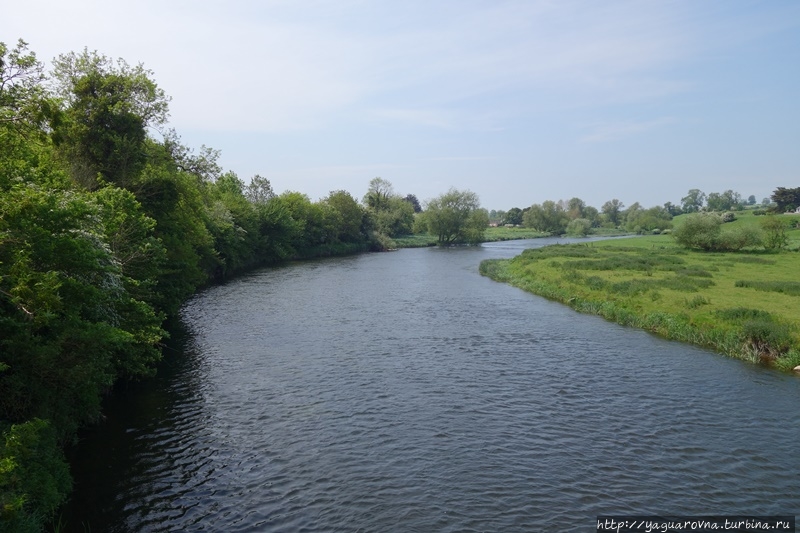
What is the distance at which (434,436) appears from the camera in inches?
682

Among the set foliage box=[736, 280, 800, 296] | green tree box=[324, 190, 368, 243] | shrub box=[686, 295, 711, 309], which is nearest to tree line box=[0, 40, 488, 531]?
shrub box=[686, 295, 711, 309]

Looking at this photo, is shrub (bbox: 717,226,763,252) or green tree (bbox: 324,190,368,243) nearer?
shrub (bbox: 717,226,763,252)

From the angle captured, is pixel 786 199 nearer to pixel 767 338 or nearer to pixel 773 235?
pixel 773 235

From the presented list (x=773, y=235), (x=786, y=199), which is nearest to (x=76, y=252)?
(x=773, y=235)

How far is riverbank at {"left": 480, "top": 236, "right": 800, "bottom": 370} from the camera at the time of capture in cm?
2647

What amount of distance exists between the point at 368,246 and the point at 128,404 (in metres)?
94.7

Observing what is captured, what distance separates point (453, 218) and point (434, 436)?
114 metres

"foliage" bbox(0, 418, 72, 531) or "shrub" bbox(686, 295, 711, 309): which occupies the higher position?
"foliage" bbox(0, 418, 72, 531)

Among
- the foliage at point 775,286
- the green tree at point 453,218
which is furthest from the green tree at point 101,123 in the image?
the green tree at point 453,218

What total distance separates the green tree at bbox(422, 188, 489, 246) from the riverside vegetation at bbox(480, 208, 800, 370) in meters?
62.4

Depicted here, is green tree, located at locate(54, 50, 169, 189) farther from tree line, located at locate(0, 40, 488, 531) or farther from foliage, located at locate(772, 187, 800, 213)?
foliage, located at locate(772, 187, 800, 213)

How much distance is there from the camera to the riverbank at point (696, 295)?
26.5 meters

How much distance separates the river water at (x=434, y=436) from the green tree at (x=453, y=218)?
98.4m

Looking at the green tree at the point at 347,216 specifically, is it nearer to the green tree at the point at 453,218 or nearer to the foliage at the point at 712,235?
the green tree at the point at 453,218
